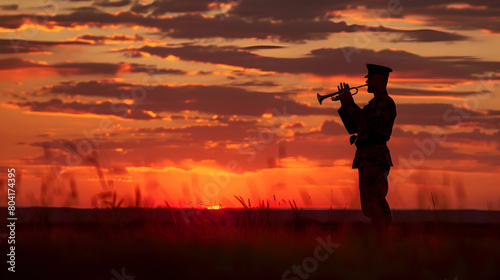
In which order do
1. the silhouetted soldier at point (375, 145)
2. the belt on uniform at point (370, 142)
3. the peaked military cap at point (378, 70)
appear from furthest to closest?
the peaked military cap at point (378, 70) → the belt on uniform at point (370, 142) → the silhouetted soldier at point (375, 145)

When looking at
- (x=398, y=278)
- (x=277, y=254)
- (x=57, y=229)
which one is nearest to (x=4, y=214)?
(x=57, y=229)

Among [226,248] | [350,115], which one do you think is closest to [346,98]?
[350,115]

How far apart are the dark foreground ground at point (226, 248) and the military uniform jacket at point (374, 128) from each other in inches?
39.5

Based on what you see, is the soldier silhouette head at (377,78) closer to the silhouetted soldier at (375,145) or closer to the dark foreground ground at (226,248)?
the silhouetted soldier at (375,145)

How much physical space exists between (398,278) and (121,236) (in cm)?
367

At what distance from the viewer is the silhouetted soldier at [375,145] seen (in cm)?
1022

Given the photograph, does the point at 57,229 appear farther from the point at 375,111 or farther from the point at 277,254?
the point at 375,111

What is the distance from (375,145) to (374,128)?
0.24m

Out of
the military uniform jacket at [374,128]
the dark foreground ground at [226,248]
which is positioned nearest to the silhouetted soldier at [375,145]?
the military uniform jacket at [374,128]

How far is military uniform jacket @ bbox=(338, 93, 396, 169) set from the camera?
1027 cm

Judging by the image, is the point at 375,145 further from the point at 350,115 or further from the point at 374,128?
the point at 350,115

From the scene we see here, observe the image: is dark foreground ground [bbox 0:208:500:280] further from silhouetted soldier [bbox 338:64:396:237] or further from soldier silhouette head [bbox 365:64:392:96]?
soldier silhouette head [bbox 365:64:392:96]

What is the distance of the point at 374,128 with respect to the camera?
33.7 feet

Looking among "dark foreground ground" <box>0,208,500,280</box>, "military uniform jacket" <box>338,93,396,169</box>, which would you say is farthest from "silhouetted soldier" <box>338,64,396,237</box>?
"dark foreground ground" <box>0,208,500,280</box>
